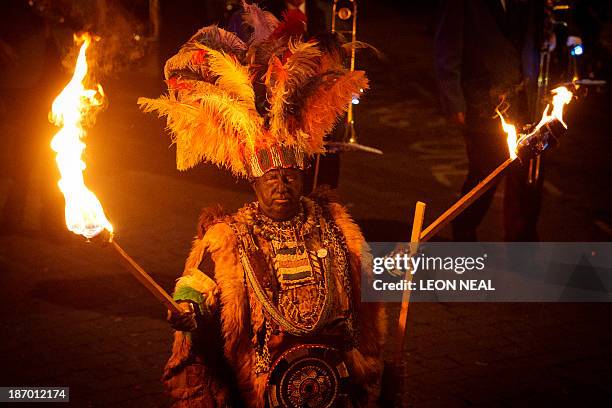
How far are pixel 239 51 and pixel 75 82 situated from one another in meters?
0.69

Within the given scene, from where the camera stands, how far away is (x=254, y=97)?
3832 millimetres

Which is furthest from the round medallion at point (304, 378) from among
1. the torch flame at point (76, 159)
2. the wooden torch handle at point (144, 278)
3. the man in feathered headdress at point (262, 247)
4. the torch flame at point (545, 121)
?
the torch flame at point (545, 121)

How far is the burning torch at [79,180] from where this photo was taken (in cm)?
320

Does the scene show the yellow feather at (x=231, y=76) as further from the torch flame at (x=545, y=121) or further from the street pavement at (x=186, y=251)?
the torch flame at (x=545, y=121)

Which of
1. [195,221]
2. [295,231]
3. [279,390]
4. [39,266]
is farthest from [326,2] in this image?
[279,390]

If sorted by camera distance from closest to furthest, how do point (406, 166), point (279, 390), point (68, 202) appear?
1. point (68, 202)
2. point (279, 390)
3. point (406, 166)

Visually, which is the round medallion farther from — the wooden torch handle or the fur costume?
the wooden torch handle

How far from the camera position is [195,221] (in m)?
8.31

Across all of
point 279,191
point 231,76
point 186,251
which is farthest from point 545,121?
point 186,251

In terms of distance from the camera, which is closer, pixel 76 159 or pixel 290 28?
pixel 76 159

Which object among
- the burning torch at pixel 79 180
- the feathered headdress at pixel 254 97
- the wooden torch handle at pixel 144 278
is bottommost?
the wooden torch handle at pixel 144 278

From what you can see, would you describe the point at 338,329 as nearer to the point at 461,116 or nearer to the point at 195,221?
the point at 461,116

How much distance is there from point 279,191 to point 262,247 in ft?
0.84

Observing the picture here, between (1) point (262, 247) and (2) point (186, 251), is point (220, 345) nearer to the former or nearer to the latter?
(1) point (262, 247)
